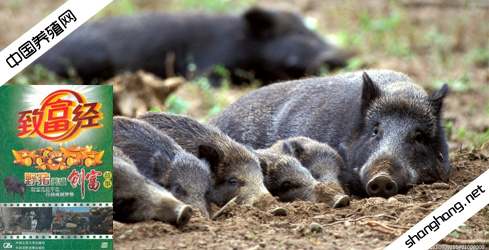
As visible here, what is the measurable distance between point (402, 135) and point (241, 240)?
219 cm

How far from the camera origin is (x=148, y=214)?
4051mm

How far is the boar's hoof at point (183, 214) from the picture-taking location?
3.93 m

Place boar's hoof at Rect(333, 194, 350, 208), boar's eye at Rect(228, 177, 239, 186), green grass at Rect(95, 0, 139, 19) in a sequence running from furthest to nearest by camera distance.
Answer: green grass at Rect(95, 0, 139, 19)
boar's eye at Rect(228, 177, 239, 186)
boar's hoof at Rect(333, 194, 350, 208)

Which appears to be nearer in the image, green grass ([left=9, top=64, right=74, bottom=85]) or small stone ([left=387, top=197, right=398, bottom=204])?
small stone ([left=387, top=197, right=398, bottom=204])

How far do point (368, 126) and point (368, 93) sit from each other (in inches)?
11.1

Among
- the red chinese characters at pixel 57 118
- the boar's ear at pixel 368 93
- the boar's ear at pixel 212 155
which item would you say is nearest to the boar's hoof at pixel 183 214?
the red chinese characters at pixel 57 118

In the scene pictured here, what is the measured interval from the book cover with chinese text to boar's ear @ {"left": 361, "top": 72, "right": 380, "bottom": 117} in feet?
8.95

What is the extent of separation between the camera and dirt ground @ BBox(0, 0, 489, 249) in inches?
154

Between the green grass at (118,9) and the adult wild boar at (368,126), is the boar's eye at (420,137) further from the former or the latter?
the green grass at (118,9)

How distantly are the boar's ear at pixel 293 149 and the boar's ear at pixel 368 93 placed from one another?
2.14 ft

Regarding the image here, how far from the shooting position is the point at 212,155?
520cm

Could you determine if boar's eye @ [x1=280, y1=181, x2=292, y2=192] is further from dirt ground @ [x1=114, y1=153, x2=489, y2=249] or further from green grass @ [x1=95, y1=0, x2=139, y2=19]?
green grass @ [x1=95, y1=0, x2=139, y2=19]

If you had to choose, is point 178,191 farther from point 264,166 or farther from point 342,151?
point 342,151

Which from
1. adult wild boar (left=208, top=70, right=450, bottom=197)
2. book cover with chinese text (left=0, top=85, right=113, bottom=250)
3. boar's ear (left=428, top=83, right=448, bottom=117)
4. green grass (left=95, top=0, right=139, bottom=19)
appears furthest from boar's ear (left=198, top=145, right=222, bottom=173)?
green grass (left=95, top=0, right=139, bottom=19)
